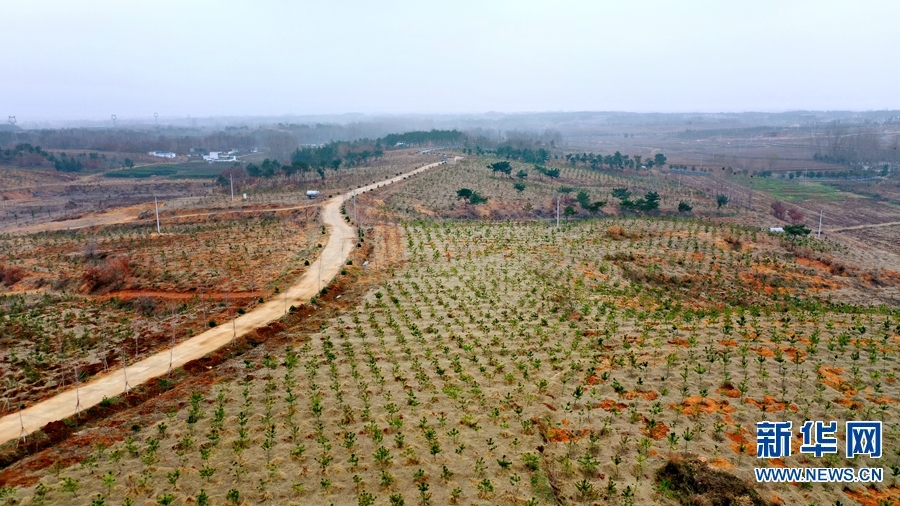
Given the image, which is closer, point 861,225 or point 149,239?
point 149,239

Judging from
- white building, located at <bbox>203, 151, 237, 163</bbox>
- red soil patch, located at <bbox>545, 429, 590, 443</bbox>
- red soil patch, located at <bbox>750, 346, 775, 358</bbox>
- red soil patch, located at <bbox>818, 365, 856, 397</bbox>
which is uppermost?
white building, located at <bbox>203, 151, 237, 163</bbox>

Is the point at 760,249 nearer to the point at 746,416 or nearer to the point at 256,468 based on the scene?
the point at 746,416

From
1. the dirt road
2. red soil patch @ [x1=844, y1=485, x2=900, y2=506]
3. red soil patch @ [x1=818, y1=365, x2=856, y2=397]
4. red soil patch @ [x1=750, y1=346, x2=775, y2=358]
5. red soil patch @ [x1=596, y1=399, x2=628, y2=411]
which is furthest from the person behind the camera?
the dirt road

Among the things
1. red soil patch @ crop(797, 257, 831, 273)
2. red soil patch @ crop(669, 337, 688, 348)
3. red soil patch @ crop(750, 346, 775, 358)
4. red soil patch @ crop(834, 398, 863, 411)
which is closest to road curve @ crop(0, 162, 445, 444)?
red soil patch @ crop(669, 337, 688, 348)

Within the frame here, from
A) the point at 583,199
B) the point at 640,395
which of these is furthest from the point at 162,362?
the point at 583,199

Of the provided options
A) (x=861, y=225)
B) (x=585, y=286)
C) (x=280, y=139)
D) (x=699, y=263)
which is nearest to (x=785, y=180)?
(x=861, y=225)

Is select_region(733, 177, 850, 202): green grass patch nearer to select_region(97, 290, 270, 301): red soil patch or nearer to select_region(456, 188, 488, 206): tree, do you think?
select_region(456, 188, 488, 206): tree
